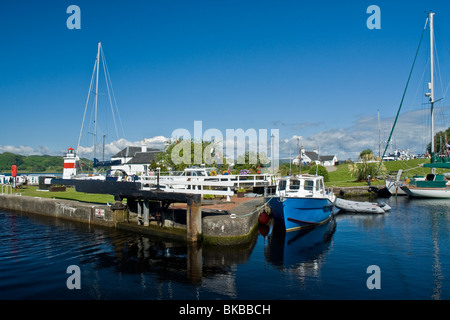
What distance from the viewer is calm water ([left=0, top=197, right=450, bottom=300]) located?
39.0 feet

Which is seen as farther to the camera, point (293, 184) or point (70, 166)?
point (70, 166)

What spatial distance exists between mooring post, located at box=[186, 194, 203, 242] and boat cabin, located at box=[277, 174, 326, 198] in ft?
25.0

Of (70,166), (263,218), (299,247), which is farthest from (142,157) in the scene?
(299,247)

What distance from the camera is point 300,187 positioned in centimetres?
2409

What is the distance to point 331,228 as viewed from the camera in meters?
25.1

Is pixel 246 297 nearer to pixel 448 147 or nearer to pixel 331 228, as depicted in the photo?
pixel 331 228

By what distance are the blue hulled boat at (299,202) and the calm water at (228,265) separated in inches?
50.3

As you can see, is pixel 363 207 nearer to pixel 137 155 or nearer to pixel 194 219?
pixel 194 219

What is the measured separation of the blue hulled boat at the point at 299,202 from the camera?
22652 millimetres

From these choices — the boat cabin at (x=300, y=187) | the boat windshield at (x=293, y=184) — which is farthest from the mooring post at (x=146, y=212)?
the boat windshield at (x=293, y=184)

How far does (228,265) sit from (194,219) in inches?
150

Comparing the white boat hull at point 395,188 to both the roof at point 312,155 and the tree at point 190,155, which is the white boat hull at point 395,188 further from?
the roof at point 312,155

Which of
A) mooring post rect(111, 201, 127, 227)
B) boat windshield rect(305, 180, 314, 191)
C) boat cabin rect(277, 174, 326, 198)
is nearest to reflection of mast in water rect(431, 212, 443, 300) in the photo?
boat cabin rect(277, 174, 326, 198)

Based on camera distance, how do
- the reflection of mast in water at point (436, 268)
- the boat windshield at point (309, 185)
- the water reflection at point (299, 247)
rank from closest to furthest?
the reflection of mast in water at point (436, 268) < the water reflection at point (299, 247) < the boat windshield at point (309, 185)
